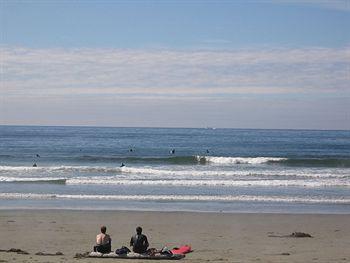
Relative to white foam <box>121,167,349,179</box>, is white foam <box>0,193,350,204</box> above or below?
below

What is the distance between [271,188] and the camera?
27.7m

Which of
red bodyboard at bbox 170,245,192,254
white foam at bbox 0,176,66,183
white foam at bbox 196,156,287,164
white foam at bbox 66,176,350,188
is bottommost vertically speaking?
red bodyboard at bbox 170,245,192,254

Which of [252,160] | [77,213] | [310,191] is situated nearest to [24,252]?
[77,213]

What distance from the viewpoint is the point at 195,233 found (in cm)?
1652

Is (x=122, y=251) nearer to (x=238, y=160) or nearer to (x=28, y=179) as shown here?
(x=28, y=179)

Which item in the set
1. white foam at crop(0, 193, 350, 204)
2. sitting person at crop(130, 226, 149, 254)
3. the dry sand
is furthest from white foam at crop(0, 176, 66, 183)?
sitting person at crop(130, 226, 149, 254)

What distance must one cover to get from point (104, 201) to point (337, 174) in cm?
1679

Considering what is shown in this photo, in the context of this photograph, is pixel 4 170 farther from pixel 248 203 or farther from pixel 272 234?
pixel 272 234

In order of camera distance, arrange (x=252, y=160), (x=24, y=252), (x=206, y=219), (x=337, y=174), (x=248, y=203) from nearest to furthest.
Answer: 1. (x=24, y=252)
2. (x=206, y=219)
3. (x=248, y=203)
4. (x=337, y=174)
5. (x=252, y=160)

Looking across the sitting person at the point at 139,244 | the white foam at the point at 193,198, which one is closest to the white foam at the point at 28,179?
the white foam at the point at 193,198

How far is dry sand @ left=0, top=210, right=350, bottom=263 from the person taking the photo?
1338 cm

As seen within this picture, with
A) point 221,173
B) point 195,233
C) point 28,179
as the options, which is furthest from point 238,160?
point 195,233

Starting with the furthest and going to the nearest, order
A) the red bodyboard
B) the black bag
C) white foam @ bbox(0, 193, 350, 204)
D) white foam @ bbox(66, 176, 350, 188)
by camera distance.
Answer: white foam @ bbox(66, 176, 350, 188) → white foam @ bbox(0, 193, 350, 204) → the red bodyboard → the black bag

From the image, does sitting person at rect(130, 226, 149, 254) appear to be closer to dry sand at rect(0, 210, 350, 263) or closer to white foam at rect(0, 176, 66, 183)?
dry sand at rect(0, 210, 350, 263)
